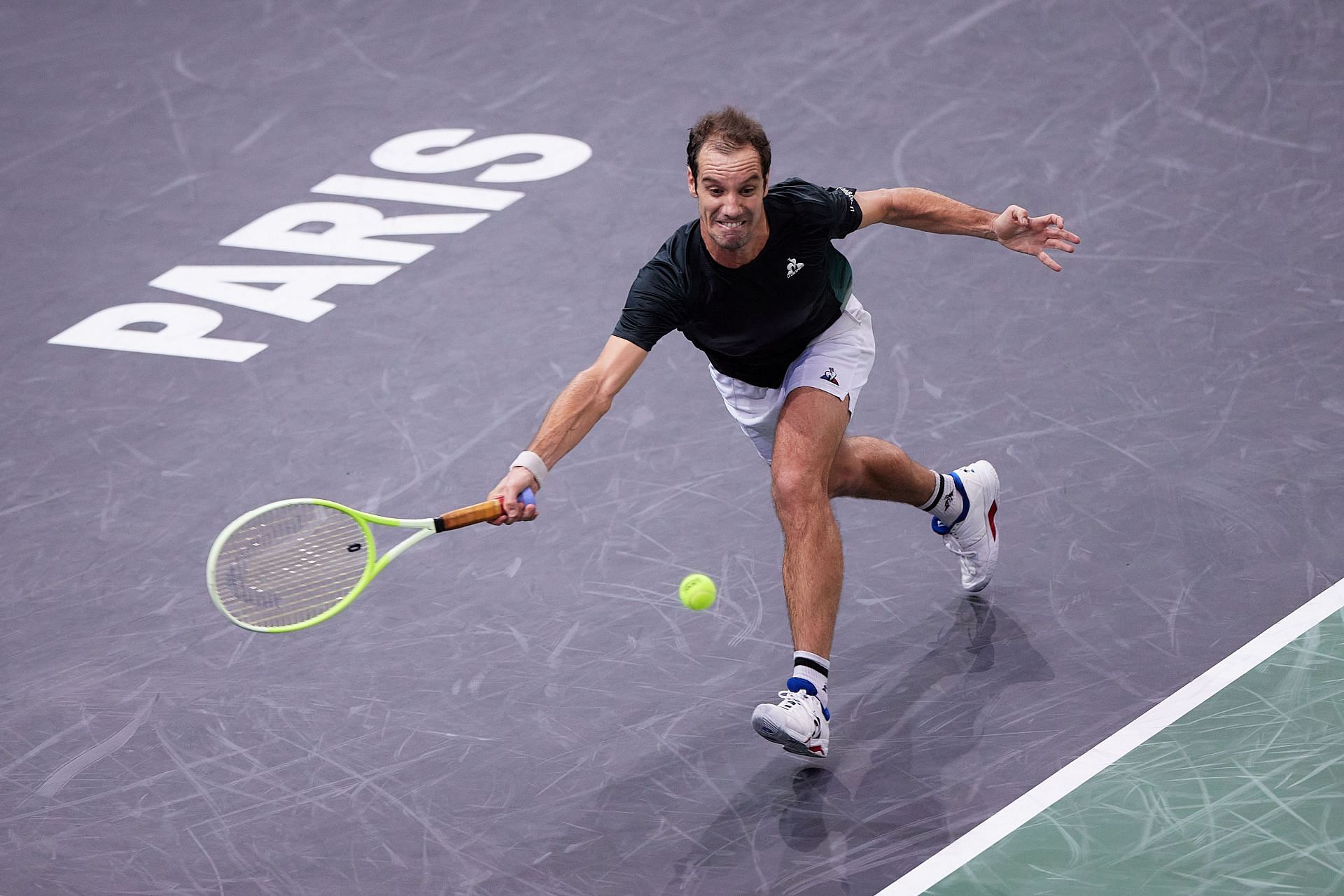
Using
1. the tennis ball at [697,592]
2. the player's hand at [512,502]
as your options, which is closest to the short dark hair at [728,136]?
the player's hand at [512,502]

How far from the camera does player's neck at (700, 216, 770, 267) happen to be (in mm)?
4832

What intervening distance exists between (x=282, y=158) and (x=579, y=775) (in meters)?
5.24

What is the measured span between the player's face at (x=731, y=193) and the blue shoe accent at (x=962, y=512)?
4.02ft

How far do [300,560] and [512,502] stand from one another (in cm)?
67

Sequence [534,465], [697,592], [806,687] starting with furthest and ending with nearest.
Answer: [697,592], [806,687], [534,465]

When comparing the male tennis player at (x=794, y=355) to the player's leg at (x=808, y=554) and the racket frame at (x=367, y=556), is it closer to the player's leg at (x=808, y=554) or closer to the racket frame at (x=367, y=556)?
the player's leg at (x=808, y=554)

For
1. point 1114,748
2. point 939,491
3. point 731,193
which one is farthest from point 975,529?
point 731,193

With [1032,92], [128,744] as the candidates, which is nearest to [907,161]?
[1032,92]

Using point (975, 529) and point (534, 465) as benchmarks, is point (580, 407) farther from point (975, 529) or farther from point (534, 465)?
point (975, 529)

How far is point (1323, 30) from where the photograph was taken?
8820mm

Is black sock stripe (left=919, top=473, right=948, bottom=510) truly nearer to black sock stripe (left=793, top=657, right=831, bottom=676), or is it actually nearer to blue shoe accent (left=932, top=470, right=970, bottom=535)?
blue shoe accent (left=932, top=470, right=970, bottom=535)

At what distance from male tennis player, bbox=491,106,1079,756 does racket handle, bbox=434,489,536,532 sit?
1.5 inches

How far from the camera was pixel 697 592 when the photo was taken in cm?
492

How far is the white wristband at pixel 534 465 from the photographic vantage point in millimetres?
4414
